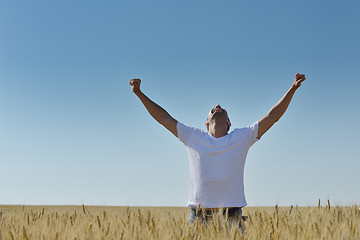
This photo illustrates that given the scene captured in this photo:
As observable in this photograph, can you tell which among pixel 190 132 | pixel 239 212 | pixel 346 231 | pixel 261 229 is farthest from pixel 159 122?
pixel 346 231

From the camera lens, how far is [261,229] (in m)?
3.46

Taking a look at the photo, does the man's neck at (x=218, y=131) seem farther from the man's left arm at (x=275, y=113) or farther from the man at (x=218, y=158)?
the man's left arm at (x=275, y=113)

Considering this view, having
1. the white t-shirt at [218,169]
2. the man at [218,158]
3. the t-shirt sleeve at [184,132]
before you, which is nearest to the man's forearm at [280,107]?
the man at [218,158]

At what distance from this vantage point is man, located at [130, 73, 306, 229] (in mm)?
4301

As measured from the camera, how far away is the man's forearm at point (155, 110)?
183 inches

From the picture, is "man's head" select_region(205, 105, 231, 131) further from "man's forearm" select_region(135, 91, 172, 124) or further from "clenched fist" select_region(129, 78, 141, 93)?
"clenched fist" select_region(129, 78, 141, 93)

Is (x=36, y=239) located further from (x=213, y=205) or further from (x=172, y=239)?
(x=213, y=205)

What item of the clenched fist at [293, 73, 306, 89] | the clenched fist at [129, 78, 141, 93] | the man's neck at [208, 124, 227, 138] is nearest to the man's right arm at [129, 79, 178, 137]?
the clenched fist at [129, 78, 141, 93]

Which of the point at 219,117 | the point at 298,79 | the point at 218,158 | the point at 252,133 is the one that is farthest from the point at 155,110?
the point at 298,79

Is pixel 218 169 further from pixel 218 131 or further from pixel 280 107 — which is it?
pixel 280 107

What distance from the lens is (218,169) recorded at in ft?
14.1

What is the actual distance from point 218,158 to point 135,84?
4.56 ft

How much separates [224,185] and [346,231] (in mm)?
1399

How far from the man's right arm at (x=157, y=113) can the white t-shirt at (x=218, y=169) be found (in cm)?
29
